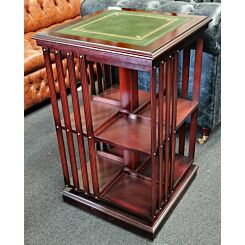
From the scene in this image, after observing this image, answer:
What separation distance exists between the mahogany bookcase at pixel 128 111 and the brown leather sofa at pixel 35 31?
0.75m

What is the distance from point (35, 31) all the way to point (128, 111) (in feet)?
5.30

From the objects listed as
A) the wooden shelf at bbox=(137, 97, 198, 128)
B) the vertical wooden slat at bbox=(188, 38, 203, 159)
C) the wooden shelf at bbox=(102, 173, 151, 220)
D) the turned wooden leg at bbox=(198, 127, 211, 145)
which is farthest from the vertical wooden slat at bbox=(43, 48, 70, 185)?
the turned wooden leg at bbox=(198, 127, 211, 145)

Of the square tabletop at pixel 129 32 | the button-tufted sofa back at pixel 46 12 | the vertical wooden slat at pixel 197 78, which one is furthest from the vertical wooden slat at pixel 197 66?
the button-tufted sofa back at pixel 46 12

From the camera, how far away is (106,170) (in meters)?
1.72

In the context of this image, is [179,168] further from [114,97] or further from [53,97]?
[53,97]

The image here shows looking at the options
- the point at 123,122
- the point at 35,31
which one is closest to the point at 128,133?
the point at 123,122

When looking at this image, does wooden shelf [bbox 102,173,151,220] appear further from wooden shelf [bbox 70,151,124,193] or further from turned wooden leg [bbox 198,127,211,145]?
turned wooden leg [bbox 198,127,211,145]

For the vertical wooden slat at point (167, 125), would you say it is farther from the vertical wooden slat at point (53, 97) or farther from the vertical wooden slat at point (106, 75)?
the vertical wooden slat at point (106, 75)

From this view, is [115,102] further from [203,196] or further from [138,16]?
[203,196]

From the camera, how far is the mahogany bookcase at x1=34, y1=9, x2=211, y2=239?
1201 mm

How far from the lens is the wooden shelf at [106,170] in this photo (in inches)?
64.4

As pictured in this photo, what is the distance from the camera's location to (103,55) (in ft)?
3.88

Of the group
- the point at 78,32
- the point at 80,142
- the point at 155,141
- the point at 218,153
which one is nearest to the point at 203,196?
the point at 218,153

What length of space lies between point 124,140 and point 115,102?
1.01ft
